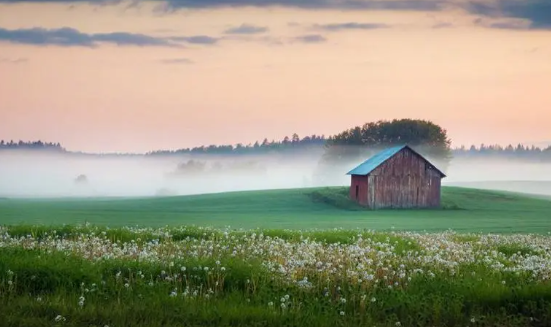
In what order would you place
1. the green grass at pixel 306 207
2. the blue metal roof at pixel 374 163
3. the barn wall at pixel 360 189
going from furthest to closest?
1. the blue metal roof at pixel 374 163
2. the barn wall at pixel 360 189
3. the green grass at pixel 306 207

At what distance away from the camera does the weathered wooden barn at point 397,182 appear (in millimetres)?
75312

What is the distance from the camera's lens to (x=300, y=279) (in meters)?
16.3

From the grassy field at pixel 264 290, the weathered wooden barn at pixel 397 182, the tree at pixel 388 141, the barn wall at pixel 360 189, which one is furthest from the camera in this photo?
the tree at pixel 388 141

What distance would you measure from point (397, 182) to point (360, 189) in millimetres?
3623

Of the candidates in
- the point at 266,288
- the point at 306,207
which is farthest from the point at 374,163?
the point at 266,288

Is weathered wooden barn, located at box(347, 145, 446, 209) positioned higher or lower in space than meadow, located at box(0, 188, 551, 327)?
higher

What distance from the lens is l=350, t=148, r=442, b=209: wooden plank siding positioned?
75312 mm

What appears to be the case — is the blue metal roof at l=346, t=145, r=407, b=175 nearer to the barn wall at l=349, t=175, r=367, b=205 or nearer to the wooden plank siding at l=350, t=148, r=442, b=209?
the wooden plank siding at l=350, t=148, r=442, b=209

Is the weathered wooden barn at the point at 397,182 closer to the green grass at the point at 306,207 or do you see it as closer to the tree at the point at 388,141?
the green grass at the point at 306,207

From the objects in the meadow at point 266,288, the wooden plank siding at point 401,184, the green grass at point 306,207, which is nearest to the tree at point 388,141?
the green grass at point 306,207

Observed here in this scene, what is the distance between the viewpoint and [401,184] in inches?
3024

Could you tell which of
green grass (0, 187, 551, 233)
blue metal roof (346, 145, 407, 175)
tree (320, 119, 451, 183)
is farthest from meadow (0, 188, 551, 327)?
tree (320, 119, 451, 183)

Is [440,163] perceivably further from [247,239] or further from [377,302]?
[377,302]

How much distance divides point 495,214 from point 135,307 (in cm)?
6010
